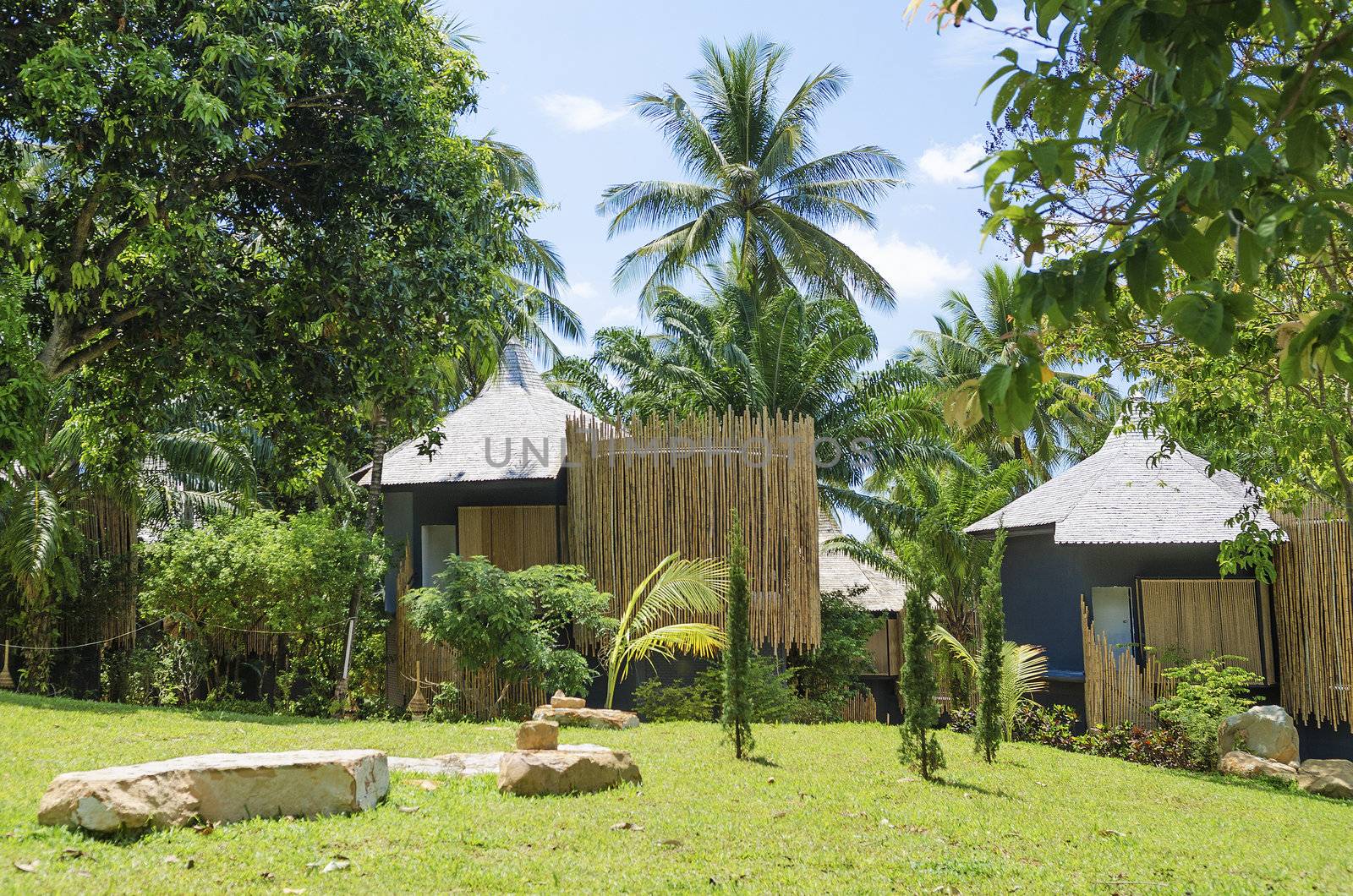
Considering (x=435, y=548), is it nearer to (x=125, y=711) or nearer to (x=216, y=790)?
(x=125, y=711)

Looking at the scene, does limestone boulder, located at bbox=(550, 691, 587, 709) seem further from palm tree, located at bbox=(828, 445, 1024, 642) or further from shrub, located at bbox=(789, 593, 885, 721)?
palm tree, located at bbox=(828, 445, 1024, 642)

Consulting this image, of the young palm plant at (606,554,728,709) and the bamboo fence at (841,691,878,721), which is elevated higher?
the young palm plant at (606,554,728,709)

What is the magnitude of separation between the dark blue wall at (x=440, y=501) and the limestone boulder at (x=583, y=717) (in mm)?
4376

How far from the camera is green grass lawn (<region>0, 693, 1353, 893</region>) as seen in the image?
4984 millimetres

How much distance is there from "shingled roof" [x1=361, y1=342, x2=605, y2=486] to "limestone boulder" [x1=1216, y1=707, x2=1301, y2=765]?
8589 millimetres

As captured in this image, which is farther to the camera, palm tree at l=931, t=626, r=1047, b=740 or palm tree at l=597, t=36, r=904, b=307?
palm tree at l=597, t=36, r=904, b=307

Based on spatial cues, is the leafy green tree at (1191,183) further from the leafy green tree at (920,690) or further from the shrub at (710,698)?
the shrub at (710,698)

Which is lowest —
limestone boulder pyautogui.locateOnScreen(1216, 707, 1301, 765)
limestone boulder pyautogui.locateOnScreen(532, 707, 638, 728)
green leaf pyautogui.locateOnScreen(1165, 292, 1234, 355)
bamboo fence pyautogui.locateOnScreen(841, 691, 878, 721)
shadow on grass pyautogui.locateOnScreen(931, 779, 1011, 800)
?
bamboo fence pyautogui.locateOnScreen(841, 691, 878, 721)

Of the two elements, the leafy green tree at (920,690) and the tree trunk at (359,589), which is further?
the tree trunk at (359,589)

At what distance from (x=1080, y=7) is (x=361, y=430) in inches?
369

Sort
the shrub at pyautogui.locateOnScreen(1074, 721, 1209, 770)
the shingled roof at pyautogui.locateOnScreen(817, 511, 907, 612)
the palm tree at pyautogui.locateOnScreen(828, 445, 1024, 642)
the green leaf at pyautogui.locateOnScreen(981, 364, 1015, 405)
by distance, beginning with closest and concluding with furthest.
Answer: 1. the green leaf at pyautogui.locateOnScreen(981, 364, 1015, 405)
2. the shrub at pyautogui.locateOnScreen(1074, 721, 1209, 770)
3. the palm tree at pyautogui.locateOnScreen(828, 445, 1024, 642)
4. the shingled roof at pyautogui.locateOnScreen(817, 511, 907, 612)

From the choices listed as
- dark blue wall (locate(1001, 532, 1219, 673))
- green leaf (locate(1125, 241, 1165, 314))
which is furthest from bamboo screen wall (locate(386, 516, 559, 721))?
green leaf (locate(1125, 241, 1165, 314))

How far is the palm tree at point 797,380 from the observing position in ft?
58.0

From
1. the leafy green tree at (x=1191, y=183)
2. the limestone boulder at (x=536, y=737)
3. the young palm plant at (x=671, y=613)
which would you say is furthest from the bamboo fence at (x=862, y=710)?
the leafy green tree at (x=1191, y=183)
